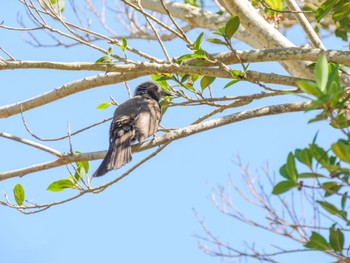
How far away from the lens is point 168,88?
553 cm

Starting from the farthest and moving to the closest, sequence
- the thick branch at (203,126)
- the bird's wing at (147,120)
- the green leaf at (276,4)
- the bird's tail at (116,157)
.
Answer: the bird's wing at (147,120) < the green leaf at (276,4) < the bird's tail at (116,157) < the thick branch at (203,126)

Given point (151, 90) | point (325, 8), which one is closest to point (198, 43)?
point (325, 8)

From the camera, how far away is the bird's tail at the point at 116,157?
216 inches

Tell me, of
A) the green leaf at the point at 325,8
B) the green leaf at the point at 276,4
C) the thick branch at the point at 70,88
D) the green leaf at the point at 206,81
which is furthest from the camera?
the green leaf at the point at 276,4

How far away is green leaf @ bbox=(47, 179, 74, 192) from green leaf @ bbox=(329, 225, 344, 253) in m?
2.45

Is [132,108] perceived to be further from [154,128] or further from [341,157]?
[341,157]

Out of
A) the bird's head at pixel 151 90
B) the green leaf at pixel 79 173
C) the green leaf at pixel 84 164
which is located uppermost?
the bird's head at pixel 151 90

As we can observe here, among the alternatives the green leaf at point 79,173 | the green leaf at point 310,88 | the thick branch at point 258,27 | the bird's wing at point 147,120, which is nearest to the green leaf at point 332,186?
the green leaf at point 310,88

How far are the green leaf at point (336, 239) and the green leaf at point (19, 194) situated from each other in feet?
8.72

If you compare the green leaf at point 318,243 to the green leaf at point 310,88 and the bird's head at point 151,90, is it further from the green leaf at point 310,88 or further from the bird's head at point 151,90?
the bird's head at point 151,90

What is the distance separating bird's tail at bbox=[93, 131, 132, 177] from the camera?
216 inches

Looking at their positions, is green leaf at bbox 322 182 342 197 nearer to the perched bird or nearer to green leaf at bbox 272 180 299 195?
green leaf at bbox 272 180 299 195

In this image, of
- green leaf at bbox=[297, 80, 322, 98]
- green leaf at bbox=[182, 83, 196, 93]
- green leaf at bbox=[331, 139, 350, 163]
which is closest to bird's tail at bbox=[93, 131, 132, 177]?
green leaf at bbox=[182, 83, 196, 93]

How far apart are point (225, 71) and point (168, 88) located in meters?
0.80
